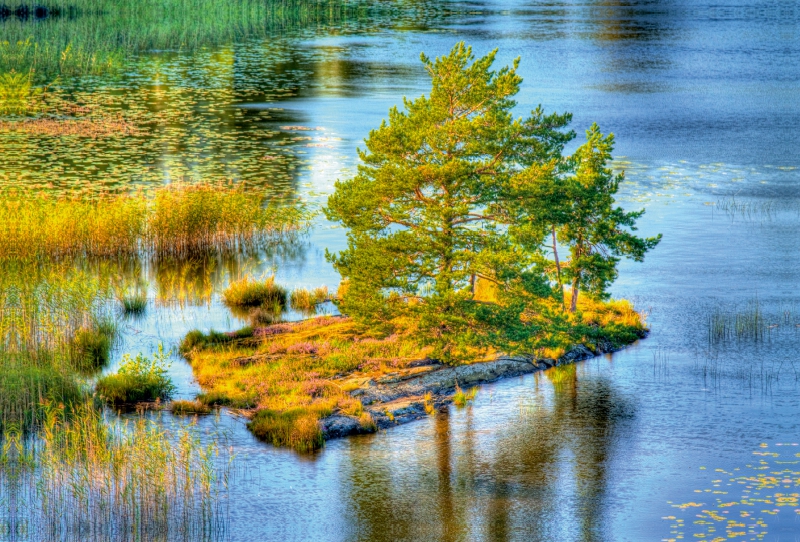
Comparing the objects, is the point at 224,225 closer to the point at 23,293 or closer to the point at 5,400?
the point at 23,293

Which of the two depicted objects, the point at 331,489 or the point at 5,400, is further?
the point at 5,400

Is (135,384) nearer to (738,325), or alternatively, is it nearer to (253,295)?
(253,295)

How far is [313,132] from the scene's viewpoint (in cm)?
5659

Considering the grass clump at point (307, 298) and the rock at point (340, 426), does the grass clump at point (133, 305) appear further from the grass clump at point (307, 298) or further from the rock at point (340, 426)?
the rock at point (340, 426)

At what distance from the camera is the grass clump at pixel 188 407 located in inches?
942

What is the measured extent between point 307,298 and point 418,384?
727cm

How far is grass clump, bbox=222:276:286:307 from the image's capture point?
32.0 meters

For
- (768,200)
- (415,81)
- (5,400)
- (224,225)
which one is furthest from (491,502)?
(415,81)

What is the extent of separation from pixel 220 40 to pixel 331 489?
254 feet

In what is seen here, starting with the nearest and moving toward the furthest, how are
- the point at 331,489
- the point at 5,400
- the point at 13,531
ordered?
the point at 13,531 < the point at 331,489 < the point at 5,400

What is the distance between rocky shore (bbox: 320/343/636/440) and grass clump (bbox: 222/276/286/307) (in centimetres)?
688

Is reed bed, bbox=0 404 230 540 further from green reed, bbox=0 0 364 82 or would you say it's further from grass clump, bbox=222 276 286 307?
green reed, bbox=0 0 364 82

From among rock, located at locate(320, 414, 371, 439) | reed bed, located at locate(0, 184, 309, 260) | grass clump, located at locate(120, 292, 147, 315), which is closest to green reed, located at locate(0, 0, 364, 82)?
reed bed, located at locate(0, 184, 309, 260)

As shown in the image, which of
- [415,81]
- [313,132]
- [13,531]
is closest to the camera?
[13,531]
